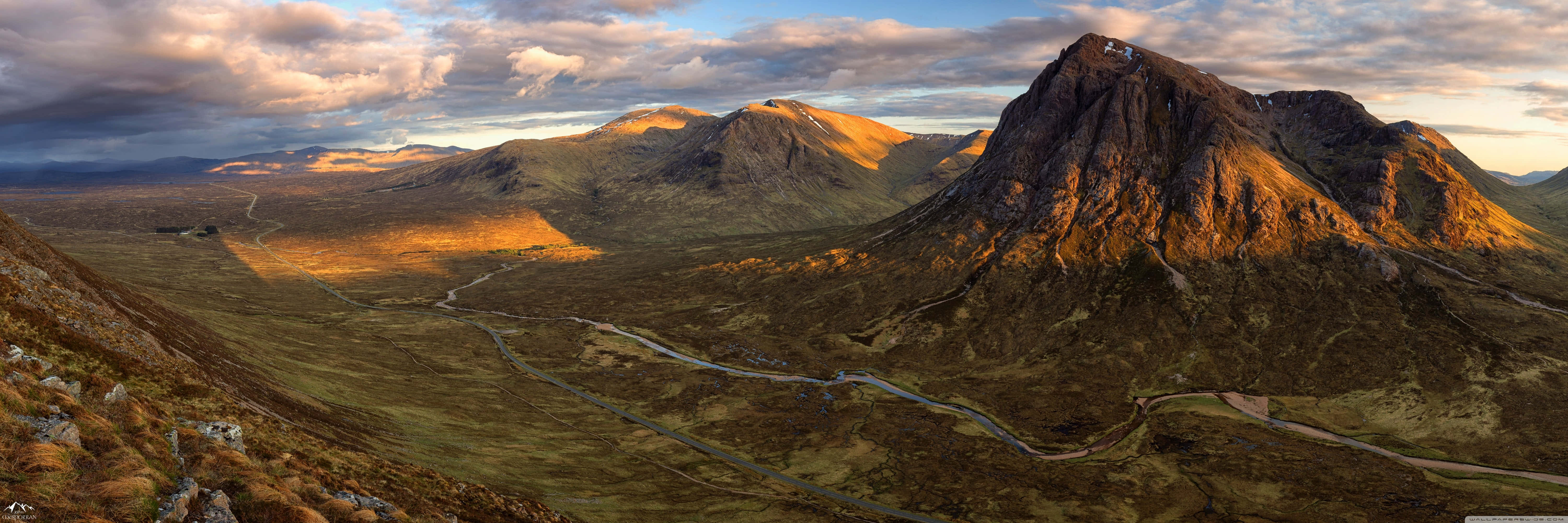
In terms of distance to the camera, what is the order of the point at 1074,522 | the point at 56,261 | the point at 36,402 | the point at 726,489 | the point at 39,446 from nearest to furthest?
the point at 39,446, the point at 36,402, the point at 56,261, the point at 1074,522, the point at 726,489

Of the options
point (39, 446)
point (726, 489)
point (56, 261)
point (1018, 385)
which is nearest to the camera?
point (39, 446)

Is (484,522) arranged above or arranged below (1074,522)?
above

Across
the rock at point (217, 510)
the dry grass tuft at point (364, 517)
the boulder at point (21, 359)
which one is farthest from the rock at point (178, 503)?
the boulder at point (21, 359)

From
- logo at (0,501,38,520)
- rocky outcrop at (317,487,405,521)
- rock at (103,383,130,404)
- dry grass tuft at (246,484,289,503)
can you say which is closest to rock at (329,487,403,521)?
rocky outcrop at (317,487,405,521)

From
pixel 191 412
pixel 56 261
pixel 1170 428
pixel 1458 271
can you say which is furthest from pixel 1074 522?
pixel 1458 271

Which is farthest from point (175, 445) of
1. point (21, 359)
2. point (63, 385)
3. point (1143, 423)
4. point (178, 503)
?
point (1143, 423)

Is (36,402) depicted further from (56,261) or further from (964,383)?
(964,383)

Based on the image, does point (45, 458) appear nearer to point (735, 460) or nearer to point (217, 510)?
point (217, 510)
